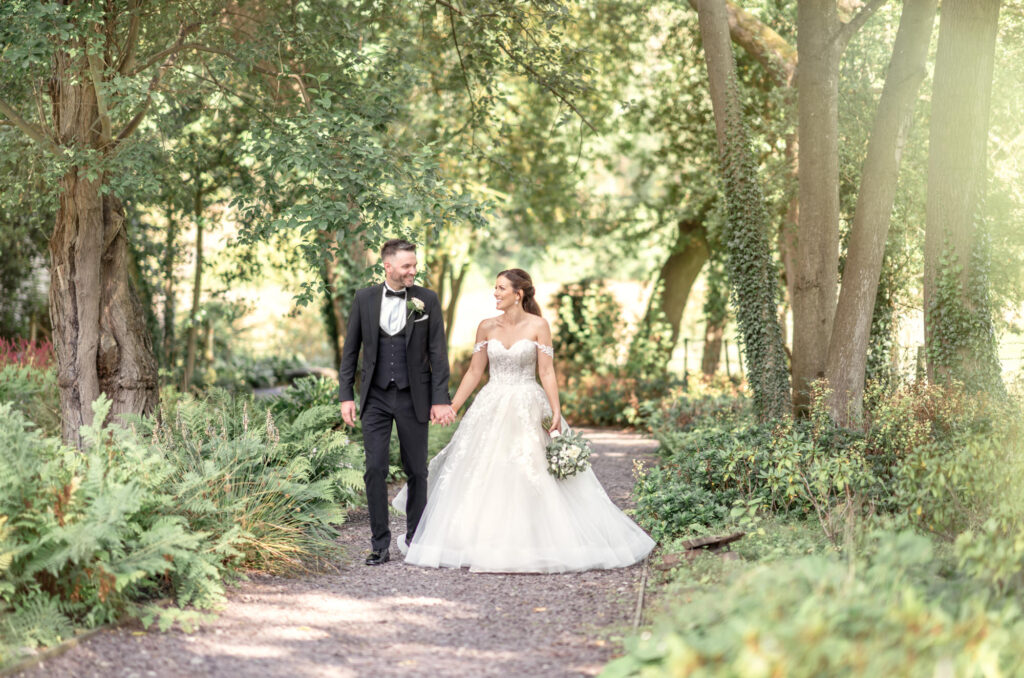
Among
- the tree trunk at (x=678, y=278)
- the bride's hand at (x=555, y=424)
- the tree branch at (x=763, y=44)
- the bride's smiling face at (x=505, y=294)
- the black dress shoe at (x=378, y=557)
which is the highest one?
the tree branch at (x=763, y=44)

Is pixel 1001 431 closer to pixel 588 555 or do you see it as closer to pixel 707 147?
pixel 588 555

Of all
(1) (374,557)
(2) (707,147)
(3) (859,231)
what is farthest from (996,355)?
(2) (707,147)

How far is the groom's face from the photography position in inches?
270

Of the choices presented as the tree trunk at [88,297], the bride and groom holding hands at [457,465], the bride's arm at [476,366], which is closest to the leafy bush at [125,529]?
the bride and groom holding hands at [457,465]

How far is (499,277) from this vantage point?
716 centimetres

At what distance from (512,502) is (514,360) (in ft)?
3.50

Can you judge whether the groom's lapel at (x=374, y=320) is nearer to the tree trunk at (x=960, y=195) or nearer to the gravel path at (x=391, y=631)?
the gravel path at (x=391, y=631)

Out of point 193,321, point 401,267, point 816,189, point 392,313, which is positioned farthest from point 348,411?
point 193,321

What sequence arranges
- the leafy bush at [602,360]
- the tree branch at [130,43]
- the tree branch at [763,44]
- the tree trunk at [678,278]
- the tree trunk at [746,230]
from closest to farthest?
the tree branch at [130,43], the tree trunk at [746,230], the tree branch at [763,44], the leafy bush at [602,360], the tree trunk at [678,278]

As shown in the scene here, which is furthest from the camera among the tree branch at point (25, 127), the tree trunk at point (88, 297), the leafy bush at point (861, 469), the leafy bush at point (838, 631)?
the tree trunk at point (88, 297)

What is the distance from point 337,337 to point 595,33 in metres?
6.91

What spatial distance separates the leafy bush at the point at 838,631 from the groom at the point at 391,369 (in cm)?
316

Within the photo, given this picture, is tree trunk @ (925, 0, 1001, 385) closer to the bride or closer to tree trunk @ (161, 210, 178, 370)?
the bride

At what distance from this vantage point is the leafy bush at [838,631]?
3.29 metres
